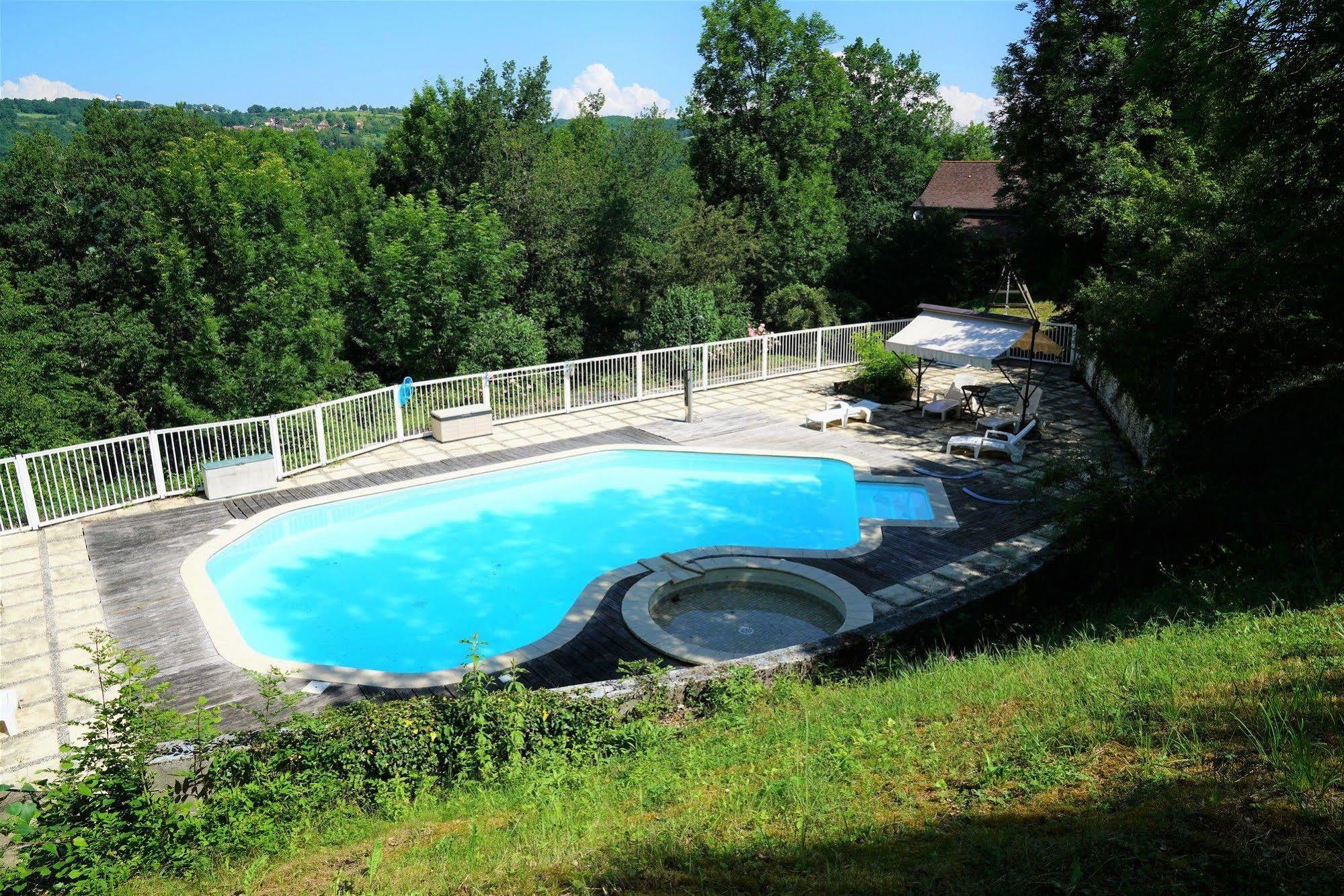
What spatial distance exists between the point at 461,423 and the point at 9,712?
8.79 metres

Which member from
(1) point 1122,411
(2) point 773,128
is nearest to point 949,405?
(1) point 1122,411

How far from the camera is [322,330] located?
59.9ft

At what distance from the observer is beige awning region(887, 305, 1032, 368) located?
47.7 feet

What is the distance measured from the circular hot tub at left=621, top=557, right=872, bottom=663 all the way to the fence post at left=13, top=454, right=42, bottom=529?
317 inches

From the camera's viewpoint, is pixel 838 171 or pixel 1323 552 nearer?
pixel 1323 552

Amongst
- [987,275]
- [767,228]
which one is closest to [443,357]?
[767,228]

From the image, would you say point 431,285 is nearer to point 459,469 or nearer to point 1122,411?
point 459,469

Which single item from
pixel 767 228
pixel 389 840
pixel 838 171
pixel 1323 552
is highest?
pixel 838 171

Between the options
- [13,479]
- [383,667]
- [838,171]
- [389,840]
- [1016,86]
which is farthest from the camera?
[838,171]

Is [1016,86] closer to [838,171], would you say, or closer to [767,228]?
[767,228]

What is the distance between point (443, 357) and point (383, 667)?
13.0 metres

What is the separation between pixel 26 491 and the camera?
1080 centimetres

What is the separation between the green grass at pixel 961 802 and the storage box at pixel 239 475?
9021 mm

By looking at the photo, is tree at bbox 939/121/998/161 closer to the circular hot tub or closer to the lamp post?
the lamp post
